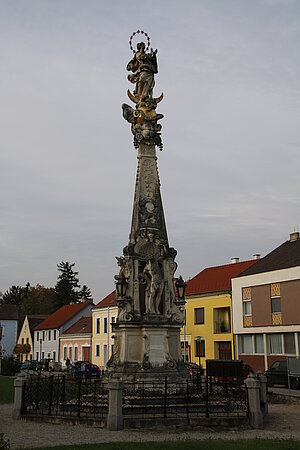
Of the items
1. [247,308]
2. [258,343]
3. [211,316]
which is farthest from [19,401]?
[211,316]

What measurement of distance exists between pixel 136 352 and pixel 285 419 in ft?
15.9

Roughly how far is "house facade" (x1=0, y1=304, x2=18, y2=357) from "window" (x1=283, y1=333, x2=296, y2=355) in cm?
4701

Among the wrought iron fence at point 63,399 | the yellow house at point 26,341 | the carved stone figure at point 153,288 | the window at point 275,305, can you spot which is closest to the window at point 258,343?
the window at point 275,305

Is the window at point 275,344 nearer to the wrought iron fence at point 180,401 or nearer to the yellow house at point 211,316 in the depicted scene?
the yellow house at point 211,316

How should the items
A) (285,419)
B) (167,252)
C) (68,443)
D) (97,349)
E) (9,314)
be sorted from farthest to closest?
1. (9,314)
2. (97,349)
3. (167,252)
4. (285,419)
5. (68,443)

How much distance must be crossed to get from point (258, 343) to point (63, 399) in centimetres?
2397

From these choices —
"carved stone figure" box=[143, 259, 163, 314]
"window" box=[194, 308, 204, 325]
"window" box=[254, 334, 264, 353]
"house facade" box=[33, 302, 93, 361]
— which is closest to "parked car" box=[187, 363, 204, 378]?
"carved stone figure" box=[143, 259, 163, 314]

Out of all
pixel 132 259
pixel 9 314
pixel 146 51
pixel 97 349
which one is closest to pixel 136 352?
pixel 132 259

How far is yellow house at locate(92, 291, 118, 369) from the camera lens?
173 ft

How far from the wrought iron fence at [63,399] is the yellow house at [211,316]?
82.8ft

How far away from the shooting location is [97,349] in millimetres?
55125

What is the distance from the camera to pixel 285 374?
89.8ft

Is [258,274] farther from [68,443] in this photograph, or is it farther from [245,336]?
[68,443]

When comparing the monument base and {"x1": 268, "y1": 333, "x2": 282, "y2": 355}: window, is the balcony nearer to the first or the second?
{"x1": 268, "y1": 333, "x2": 282, "y2": 355}: window
